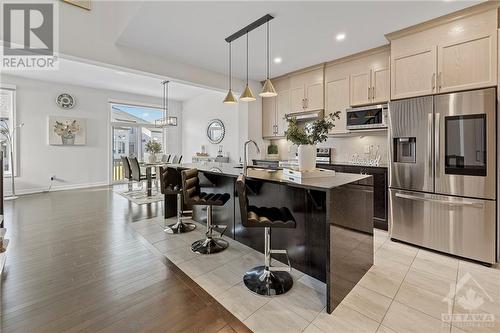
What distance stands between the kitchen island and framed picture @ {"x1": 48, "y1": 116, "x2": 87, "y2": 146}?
21.3 feet

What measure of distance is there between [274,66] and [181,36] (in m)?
1.88

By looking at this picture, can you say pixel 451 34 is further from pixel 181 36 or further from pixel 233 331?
pixel 233 331

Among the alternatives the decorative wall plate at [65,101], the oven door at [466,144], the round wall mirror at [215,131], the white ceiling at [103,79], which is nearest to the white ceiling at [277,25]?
the oven door at [466,144]

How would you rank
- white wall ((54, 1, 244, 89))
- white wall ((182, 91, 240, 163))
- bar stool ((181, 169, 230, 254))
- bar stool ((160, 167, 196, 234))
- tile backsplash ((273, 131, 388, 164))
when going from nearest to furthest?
bar stool ((181, 169, 230, 254)) → white wall ((54, 1, 244, 89)) → bar stool ((160, 167, 196, 234)) → tile backsplash ((273, 131, 388, 164)) → white wall ((182, 91, 240, 163))

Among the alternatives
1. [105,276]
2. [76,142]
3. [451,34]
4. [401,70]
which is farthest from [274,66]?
[76,142]

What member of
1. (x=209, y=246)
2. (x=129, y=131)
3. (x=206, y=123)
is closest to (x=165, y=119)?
(x=206, y=123)

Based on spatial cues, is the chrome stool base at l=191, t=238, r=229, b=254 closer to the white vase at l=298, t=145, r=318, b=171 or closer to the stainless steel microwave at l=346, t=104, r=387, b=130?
the white vase at l=298, t=145, r=318, b=171

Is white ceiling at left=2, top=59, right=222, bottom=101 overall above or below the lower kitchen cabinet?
above

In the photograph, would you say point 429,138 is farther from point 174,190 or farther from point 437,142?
point 174,190

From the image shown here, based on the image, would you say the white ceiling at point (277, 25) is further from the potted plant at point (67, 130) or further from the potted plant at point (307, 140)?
the potted plant at point (67, 130)

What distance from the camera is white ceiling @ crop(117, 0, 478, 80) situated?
257 centimetres

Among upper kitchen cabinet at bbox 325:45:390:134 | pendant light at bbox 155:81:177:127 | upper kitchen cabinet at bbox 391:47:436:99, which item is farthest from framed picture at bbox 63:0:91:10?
upper kitchen cabinet at bbox 391:47:436:99

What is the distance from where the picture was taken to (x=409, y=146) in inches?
115

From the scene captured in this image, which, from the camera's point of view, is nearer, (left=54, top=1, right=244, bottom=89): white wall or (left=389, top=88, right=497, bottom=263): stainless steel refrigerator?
(left=389, top=88, right=497, bottom=263): stainless steel refrigerator
